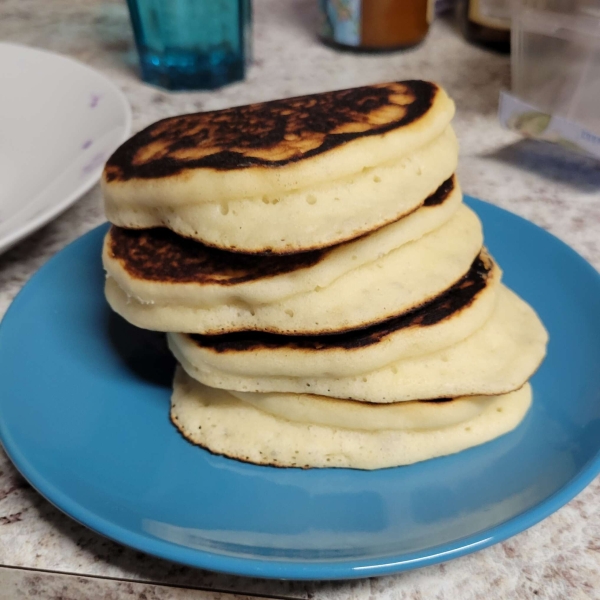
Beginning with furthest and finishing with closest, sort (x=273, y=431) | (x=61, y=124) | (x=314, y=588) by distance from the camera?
(x=61, y=124) < (x=273, y=431) < (x=314, y=588)

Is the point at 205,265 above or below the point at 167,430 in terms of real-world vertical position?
above

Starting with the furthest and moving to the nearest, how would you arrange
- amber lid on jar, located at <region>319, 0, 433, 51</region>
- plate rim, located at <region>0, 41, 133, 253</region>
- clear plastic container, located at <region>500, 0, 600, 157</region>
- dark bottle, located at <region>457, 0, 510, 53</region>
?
1. dark bottle, located at <region>457, 0, 510, 53</region>
2. amber lid on jar, located at <region>319, 0, 433, 51</region>
3. clear plastic container, located at <region>500, 0, 600, 157</region>
4. plate rim, located at <region>0, 41, 133, 253</region>

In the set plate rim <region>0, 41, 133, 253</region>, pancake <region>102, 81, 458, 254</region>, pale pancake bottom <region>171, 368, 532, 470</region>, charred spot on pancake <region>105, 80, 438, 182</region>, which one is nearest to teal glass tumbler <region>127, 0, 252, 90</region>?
plate rim <region>0, 41, 133, 253</region>

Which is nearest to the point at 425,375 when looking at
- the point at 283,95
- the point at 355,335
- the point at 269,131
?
the point at 355,335

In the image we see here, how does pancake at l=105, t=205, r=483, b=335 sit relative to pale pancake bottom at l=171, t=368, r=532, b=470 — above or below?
above

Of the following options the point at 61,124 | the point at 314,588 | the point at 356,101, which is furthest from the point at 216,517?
the point at 61,124

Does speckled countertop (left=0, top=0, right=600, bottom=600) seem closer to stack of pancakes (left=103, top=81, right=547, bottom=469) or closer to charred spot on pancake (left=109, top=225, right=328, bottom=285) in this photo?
stack of pancakes (left=103, top=81, right=547, bottom=469)

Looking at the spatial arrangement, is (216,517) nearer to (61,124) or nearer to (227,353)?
(227,353)

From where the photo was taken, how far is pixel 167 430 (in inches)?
31.2

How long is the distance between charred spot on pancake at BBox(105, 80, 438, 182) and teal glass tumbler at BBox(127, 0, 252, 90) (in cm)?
86

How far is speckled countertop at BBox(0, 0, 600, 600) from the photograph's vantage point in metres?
0.67

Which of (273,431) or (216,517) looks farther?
(273,431)

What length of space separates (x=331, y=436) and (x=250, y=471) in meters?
0.10

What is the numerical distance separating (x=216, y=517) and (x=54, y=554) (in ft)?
0.59
